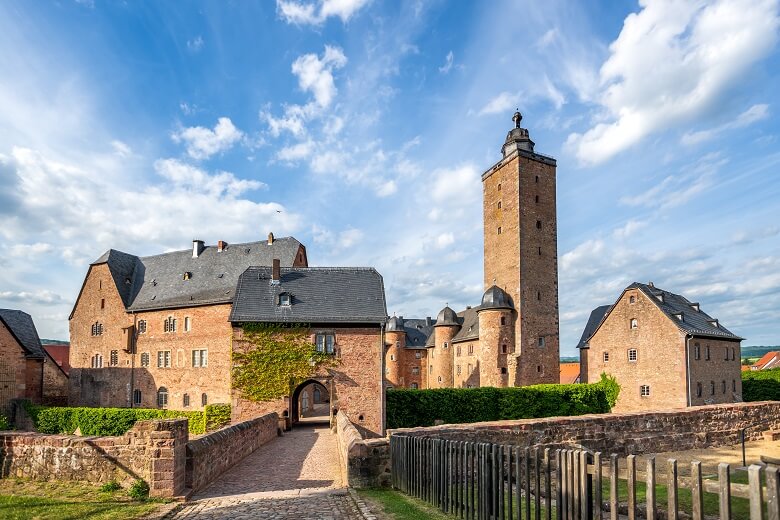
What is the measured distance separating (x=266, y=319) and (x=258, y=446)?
27.8 ft

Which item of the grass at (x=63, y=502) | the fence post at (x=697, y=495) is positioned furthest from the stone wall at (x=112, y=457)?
the fence post at (x=697, y=495)

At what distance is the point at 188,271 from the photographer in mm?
39344

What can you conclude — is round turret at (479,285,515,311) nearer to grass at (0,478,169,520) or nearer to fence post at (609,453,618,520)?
grass at (0,478,169,520)

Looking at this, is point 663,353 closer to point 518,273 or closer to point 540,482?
point 518,273

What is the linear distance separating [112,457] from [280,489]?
357 cm

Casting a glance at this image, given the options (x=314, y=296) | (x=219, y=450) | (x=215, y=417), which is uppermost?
(x=314, y=296)

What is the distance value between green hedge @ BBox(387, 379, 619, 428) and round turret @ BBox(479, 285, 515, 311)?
27.8 feet

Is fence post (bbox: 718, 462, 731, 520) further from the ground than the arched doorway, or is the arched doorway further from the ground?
fence post (bbox: 718, 462, 731, 520)

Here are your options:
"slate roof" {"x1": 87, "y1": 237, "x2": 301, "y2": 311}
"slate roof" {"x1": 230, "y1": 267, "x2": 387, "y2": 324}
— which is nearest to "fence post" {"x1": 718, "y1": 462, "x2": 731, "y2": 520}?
"slate roof" {"x1": 230, "y1": 267, "x2": 387, "y2": 324}

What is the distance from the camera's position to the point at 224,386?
Answer: 33.7 metres

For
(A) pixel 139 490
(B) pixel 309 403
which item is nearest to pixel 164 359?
(B) pixel 309 403

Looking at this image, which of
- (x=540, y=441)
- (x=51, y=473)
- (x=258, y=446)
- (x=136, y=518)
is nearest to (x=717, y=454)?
(x=540, y=441)

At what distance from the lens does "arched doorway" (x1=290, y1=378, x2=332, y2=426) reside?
86.6 ft

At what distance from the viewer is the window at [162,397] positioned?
118 ft
